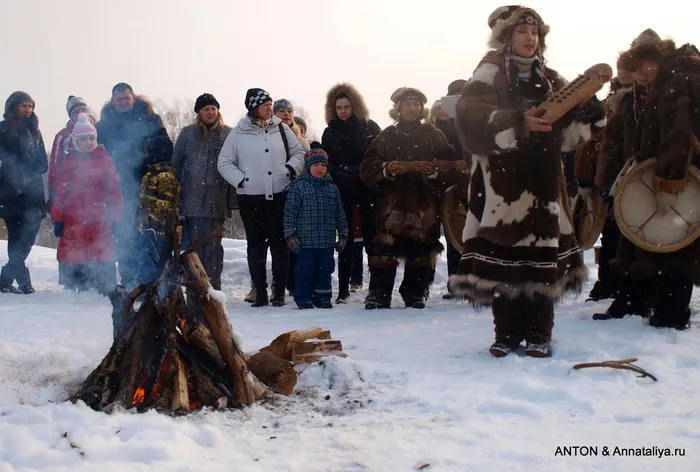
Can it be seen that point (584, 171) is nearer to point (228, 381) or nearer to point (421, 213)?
point (421, 213)

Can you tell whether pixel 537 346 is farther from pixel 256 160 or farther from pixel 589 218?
pixel 256 160

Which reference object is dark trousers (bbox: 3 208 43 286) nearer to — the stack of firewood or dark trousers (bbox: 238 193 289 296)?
dark trousers (bbox: 238 193 289 296)

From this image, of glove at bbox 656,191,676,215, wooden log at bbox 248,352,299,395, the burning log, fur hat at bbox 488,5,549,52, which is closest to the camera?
the burning log

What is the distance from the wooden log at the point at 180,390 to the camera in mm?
3387

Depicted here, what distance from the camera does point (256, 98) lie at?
7.44 metres

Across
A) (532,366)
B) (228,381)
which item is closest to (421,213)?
(532,366)

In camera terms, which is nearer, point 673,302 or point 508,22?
point 508,22

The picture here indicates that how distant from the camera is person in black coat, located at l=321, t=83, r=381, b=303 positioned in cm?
773

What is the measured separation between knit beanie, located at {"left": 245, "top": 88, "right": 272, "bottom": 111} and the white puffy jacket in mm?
132

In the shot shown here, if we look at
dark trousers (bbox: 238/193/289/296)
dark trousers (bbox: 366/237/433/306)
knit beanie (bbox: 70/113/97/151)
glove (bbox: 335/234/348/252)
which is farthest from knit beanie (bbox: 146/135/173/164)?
dark trousers (bbox: 366/237/433/306)

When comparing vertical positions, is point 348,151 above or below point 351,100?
below

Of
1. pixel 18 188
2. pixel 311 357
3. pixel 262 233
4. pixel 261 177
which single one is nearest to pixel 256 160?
pixel 261 177

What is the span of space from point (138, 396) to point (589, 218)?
462 cm

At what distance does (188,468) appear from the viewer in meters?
2.65
